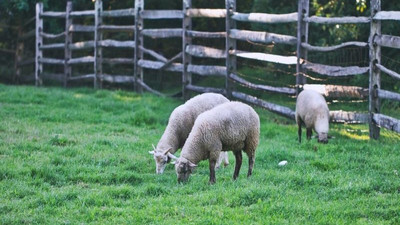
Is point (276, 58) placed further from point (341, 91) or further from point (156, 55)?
A: point (156, 55)

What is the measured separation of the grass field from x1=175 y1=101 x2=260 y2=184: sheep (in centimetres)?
26

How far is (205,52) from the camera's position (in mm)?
15508

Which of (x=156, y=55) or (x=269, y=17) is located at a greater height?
(x=269, y=17)

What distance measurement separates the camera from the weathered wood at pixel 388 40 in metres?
11.0

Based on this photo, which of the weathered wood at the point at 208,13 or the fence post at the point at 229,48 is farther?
the weathered wood at the point at 208,13

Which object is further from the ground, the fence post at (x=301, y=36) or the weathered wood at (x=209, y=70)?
the fence post at (x=301, y=36)

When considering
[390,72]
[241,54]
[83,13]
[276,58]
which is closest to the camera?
[390,72]

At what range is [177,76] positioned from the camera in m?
20.8

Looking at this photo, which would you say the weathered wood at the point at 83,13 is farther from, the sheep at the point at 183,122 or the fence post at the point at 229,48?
the sheep at the point at 183,122

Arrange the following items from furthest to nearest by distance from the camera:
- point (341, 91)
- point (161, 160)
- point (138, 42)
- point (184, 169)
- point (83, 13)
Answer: point (83, 13) < point (138, 42) < point (341, 91) < point (161, 160) < point (184, 169)

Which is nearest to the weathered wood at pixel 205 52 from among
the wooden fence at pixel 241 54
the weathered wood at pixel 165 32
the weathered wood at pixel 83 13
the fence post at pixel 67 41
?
the wooden fence at pixel 241 54

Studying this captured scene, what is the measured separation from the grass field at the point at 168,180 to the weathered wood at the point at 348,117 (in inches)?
10.6

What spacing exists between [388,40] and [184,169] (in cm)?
470

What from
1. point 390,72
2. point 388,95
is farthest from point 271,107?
point 390,72
